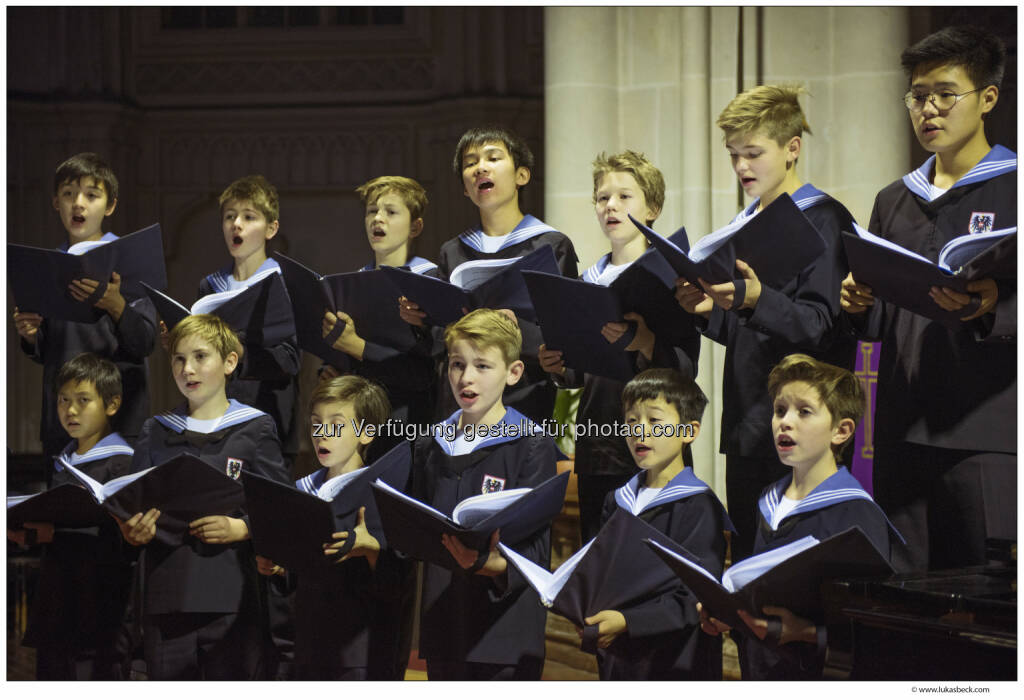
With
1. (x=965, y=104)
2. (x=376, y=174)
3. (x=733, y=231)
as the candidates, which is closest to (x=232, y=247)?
(x=733, y=231)

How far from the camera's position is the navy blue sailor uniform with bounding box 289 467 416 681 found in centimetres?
340

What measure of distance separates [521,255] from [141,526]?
139cm

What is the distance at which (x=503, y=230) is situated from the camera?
3836mm

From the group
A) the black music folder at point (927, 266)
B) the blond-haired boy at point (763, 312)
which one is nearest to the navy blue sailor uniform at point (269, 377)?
the blond-haired boy at point (763, 312)

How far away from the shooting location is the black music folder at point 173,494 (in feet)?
10.8

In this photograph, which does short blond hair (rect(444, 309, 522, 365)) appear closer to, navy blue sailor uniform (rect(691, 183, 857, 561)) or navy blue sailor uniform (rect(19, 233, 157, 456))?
navy blue sailor uniform (rect(691, 183, 857, 561))

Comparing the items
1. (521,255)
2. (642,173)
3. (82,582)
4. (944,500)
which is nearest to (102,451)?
(82,582)

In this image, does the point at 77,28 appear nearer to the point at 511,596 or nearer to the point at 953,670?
the point at 511,596

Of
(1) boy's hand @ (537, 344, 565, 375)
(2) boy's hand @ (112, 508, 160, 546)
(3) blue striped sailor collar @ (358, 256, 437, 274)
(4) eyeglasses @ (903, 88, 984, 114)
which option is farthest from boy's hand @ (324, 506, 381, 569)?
(4) eyeglasses @ (903, 88, 984, 114)

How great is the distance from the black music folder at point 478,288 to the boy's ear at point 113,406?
111cm

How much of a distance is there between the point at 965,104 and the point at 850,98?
6.40 ft

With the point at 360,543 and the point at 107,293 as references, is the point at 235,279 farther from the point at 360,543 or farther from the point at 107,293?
the point at 360,543

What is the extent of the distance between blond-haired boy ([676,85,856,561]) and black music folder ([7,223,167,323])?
1.85 m

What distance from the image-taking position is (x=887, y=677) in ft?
6.93
